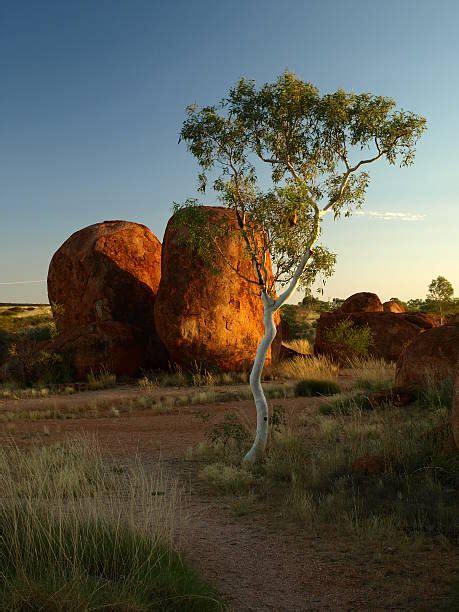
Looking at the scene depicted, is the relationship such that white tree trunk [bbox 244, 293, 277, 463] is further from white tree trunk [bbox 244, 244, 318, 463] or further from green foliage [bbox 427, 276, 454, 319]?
green foliage [bbox 427, 276, 454, 319]

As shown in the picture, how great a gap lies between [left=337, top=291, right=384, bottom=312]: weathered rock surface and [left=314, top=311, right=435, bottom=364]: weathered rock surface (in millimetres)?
2859

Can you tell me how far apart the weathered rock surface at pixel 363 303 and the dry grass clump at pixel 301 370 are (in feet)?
Answer: 19.5

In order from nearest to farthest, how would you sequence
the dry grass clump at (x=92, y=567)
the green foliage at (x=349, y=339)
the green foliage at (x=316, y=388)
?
the dry grass clump at (x=92, y=567) → the green foliage at (x=316, y=388) → the green foliage at (x=349, y=339)

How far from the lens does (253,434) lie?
1095cm

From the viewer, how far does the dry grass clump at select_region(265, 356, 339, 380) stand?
65.0 feet

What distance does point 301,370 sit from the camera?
20281 mm

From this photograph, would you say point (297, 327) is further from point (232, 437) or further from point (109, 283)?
point (232, 437)

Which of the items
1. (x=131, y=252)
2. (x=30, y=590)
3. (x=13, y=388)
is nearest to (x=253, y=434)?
(x=30, y=590)

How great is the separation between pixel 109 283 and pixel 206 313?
206 inches

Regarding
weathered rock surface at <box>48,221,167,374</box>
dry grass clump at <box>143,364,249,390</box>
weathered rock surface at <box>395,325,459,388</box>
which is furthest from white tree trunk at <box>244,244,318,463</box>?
weathered rock surface at <box>48,221,167,374</box>

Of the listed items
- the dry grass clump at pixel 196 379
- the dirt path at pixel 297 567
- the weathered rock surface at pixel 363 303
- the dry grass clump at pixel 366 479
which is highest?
the weathered rock surface at pixel 363 303

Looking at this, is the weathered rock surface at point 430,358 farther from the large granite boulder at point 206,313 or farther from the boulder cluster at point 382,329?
the boulder cluster at point 382,329

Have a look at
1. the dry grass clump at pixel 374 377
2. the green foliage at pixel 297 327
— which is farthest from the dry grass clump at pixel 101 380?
the green foliage at pixel 297 327

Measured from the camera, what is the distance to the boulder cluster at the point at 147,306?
2047 centimetres
